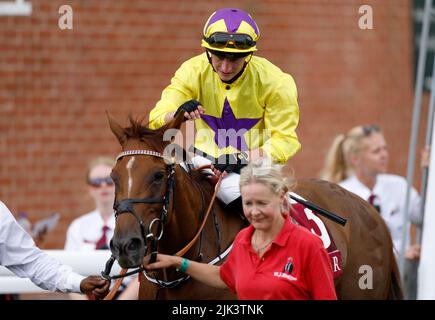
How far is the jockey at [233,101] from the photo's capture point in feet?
19.2

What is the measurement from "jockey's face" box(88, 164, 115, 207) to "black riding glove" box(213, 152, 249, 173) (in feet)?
8.33

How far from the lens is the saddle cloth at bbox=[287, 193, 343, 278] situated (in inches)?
243

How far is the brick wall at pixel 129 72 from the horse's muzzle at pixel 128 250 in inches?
220

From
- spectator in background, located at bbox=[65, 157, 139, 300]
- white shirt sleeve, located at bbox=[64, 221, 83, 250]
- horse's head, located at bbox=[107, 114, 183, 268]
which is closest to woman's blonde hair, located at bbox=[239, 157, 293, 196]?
horse's head, located at bbox=[107, 114, 183, 268]

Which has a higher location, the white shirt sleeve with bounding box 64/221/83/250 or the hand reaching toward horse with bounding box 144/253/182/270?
the hand reaching toward horse with bounding box 144/253/182/270

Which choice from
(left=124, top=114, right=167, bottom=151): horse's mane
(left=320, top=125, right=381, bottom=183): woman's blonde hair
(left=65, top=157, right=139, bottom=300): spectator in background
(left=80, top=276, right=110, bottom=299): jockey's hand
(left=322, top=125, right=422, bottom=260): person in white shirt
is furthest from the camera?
(left=320, top=125, right=381, bottom=183): woman's blonde hair

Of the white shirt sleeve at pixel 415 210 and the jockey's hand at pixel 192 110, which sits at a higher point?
the jockey's hand at pixel 192 110

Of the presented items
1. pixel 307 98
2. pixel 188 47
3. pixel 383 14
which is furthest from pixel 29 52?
pixel 383 14

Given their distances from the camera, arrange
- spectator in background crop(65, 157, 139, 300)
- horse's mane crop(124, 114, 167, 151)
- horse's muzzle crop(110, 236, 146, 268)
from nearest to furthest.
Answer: horse's muzzle crop(110, 236, 146, 268)
horse's mane crop(124, 114, 167, 151)
spectator in background crop(65, 157, 139, 300)

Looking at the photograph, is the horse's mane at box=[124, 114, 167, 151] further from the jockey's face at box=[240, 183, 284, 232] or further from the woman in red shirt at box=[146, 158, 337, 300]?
the jockey's face at box=[240, 183, 284, 232]

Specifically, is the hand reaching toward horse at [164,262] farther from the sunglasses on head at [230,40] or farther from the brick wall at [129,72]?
the brick wall at [129,72]

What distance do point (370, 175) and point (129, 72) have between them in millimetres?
3005

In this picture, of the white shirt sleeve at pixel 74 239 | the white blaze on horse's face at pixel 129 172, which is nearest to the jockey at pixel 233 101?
the white blaze on horse's face at pixel 129 172

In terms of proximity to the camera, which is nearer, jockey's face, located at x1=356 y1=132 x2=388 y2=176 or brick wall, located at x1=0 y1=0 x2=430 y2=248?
jockey's face, located at x1=356 y1=132 x2=388 y2=176
